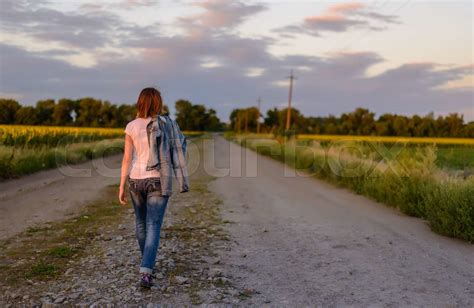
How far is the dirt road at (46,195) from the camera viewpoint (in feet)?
29.5

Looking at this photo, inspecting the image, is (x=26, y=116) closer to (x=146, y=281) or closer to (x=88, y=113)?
(x=88, y=113)

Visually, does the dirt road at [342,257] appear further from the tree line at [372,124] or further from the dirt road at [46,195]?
the tree line at [372,124]

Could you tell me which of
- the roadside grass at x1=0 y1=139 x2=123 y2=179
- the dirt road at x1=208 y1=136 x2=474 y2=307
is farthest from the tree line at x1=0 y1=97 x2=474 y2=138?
the dirt road at x1=208 y1=136 x2=474 y2=307

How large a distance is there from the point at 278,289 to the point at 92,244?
122 inches

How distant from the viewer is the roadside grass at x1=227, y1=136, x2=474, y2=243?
833cm

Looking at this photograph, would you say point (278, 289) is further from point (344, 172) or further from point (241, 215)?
point (344, 172)

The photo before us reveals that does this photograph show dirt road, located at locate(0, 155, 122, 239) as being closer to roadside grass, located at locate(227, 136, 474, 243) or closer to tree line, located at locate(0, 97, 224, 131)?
roadside grass, located at locate(227, 136, 474, 243)

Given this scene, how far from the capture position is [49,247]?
668cm

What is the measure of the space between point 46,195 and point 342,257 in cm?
865

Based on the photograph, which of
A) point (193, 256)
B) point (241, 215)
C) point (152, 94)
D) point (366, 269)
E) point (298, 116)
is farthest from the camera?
point (298, 116)

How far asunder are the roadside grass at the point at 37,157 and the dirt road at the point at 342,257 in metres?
8.27

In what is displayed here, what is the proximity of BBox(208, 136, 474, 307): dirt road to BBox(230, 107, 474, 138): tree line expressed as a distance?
32.6m

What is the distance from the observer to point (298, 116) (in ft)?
384

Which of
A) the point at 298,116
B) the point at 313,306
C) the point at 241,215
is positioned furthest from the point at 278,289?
the point at 298,116
